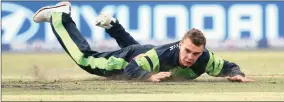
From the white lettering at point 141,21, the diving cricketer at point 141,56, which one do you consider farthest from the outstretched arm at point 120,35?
the white lettering at point 141,21

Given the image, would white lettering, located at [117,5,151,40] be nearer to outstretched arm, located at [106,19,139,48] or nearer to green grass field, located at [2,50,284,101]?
green grass field, located at [2,50,284,101]

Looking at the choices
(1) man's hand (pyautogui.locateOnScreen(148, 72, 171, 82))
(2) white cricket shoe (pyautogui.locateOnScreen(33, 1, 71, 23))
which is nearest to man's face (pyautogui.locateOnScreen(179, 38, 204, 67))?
(1) man's hand (pyautogui.locateOnScreen(148, 72, 171, 82))

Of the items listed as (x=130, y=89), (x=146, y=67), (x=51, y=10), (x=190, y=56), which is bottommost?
(x=130, y=89)

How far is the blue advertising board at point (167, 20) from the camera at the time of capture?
17.8 meters

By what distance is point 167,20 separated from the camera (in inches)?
704

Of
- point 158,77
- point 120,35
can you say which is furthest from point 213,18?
point 158,77

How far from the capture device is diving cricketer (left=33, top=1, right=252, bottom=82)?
8.35 m

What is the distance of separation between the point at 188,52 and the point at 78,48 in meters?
1.52

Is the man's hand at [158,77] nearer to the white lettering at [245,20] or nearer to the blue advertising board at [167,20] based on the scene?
the blue advertising board at [167,20]

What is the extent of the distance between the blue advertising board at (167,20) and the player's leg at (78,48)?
809cm

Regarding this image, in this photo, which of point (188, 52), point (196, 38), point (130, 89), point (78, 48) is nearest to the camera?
point (130, 89)

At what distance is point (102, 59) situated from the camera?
9.04 m

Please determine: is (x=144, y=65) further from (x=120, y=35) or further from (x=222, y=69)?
(x=120, y=35)

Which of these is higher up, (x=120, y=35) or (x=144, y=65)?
(x=120, y=35)
